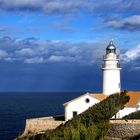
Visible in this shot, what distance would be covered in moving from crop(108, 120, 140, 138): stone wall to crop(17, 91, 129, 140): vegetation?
0.88m

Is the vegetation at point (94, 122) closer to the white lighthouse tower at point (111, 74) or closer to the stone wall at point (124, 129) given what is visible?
the stone wall at point (124, 129)

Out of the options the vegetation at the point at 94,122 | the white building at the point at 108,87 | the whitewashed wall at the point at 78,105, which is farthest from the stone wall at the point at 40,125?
the vegetation at the point at 94,122

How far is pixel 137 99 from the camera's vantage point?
2122 inches

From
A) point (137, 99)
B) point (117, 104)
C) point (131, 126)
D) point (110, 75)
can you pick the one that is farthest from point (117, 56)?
point (131, 126)

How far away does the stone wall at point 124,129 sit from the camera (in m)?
42.0

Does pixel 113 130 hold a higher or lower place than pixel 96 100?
lower

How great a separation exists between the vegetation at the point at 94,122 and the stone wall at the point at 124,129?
883 millimetres

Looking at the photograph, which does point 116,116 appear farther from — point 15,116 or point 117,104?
point 15,116

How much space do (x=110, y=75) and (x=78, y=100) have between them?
18.9 ft

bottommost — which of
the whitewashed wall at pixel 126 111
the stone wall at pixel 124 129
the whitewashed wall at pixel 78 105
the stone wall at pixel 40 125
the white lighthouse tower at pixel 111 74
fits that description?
the stone wall at pixel 124 129

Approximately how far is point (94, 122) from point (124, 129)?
312 centimetres

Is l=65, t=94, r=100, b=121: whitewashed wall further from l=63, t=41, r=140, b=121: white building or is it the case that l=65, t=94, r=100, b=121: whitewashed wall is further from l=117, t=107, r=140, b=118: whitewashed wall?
Answer: l=117, t=107, r=140, b=118: whitewashed wall

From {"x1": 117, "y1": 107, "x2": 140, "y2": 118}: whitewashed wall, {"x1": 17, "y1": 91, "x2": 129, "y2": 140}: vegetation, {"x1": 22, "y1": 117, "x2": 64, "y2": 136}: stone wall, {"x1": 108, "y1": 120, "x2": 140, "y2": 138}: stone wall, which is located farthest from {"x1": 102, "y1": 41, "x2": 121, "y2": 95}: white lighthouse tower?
{"x1": 108, "y1": 120, "x2": 140, "y2": 138}: stone wall

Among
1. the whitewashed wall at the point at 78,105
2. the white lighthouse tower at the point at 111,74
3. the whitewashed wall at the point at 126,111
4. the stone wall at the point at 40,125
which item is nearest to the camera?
the stone wall at the point at 40,125
